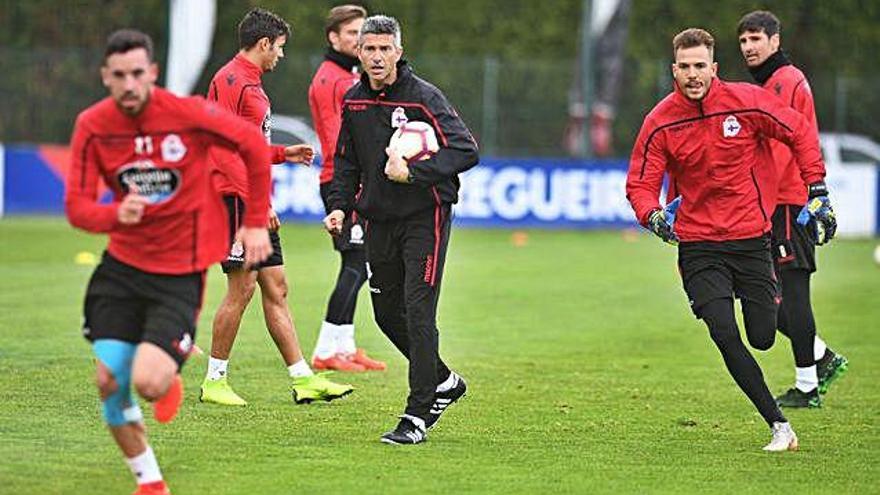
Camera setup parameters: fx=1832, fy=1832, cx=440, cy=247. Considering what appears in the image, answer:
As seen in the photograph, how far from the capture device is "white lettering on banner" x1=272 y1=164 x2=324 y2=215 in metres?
27.3

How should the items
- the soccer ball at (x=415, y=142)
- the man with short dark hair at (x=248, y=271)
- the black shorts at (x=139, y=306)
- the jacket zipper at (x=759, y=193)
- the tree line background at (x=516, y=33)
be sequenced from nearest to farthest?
the black shorts at (x=139, y=306), the soccer ball at (x=415, y=142), the jacket zipper at (x=759, y=193), the man with short dark hair at (x=248, y=271), the tree line background at (x=516, y=33)

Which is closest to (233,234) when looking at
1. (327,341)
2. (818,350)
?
(327,341)

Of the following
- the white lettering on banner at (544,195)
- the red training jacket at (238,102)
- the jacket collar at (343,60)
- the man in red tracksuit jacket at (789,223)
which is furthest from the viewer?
the white lettering on banner at (544,195)

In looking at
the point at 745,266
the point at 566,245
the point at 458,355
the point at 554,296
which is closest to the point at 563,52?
the point at 566,245

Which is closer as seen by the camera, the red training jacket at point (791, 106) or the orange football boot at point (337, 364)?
the red training jacket at point (791, 106)

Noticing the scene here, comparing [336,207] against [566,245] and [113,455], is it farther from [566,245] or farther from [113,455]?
[566,245]

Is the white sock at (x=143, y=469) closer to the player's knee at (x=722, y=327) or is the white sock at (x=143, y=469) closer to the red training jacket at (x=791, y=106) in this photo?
the player's knee at (x=722, y=327)

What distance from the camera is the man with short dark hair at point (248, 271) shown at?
1056 cm

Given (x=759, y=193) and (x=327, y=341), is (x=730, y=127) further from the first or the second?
(x=327, y=341)

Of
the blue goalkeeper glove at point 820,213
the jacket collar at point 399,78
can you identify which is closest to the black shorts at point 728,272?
the blue goalkeeper glove at point 820,213

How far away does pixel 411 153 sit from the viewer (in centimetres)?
916

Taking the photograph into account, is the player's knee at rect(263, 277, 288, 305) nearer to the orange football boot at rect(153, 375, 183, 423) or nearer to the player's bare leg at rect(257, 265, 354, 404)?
the player's bare leg at rect(257, 265, 354, 404)

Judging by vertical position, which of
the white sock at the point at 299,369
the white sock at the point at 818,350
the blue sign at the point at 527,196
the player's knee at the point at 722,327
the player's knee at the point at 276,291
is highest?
the player's knee at the point at 722,327

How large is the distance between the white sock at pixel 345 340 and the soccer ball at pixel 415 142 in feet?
10.9
